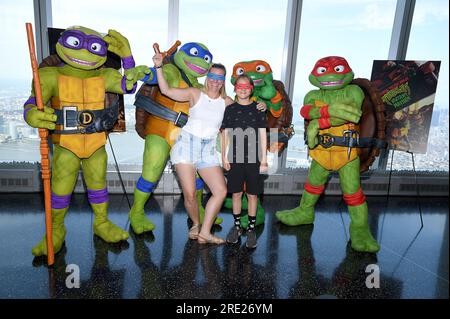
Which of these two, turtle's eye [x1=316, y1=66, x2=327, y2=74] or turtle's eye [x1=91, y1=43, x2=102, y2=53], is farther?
turtle's eye [x1=316, y1=66, x2=327, y2=74]

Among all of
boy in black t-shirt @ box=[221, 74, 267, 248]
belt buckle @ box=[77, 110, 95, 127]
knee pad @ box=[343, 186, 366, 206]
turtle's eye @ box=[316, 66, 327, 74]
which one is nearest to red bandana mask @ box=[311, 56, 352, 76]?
turtle's eye @ box=[316, 66, 327, 74]

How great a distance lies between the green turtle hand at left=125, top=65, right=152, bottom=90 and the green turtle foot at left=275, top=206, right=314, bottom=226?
162 centimetres

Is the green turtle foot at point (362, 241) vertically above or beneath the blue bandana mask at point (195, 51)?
beneath

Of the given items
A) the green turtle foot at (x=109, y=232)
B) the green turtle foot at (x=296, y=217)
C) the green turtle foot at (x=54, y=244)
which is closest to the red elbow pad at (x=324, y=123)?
the green turtle foot at (x=296, y=217)

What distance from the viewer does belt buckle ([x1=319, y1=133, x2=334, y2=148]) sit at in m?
2.46

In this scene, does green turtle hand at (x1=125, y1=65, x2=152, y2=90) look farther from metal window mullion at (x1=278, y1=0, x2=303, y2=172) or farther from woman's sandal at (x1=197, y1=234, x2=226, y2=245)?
metal window mullion at (x1=278, y1=0, x2=303, y2=172)

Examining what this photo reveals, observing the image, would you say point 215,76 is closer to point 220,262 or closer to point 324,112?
point 324,112

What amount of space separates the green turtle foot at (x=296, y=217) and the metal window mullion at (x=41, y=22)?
2.68 meters

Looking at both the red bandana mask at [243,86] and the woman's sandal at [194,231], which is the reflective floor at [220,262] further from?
the red bandana mask at [243,86]

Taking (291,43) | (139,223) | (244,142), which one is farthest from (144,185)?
(291,43)

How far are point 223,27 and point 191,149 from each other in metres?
1.65

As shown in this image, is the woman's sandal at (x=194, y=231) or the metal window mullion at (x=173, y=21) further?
the metal window mullion at (x=173, y=21)

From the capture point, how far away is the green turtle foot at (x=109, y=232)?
2447 millimetres
